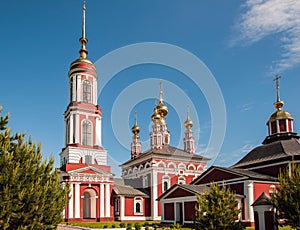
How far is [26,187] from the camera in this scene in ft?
40.3

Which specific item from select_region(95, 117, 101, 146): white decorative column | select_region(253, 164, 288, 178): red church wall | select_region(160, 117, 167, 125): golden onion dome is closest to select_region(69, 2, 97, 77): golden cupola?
select_region(95, 117, 101, 146): white decorative column

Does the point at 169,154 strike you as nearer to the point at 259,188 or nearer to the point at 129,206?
the point at 129,206

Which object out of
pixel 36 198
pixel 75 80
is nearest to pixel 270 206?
pixel 36 198

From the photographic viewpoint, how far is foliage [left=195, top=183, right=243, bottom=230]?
16062 millimetres

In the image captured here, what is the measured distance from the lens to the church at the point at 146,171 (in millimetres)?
26794

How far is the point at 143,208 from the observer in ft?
125

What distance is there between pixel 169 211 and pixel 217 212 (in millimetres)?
13763

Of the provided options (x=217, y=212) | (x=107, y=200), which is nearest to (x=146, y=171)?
(x=107, y=200)

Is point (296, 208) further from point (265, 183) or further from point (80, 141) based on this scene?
point (80, 141)

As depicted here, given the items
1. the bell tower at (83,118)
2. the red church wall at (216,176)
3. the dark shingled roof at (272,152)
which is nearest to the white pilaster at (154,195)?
the bell tower at (83,118)

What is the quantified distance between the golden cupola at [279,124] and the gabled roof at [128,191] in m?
15.0

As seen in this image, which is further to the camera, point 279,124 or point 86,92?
point 86,92

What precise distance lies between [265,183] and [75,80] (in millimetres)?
22615

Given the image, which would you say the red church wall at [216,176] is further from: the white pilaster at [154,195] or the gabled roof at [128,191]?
the gabled roof at [128,191]
